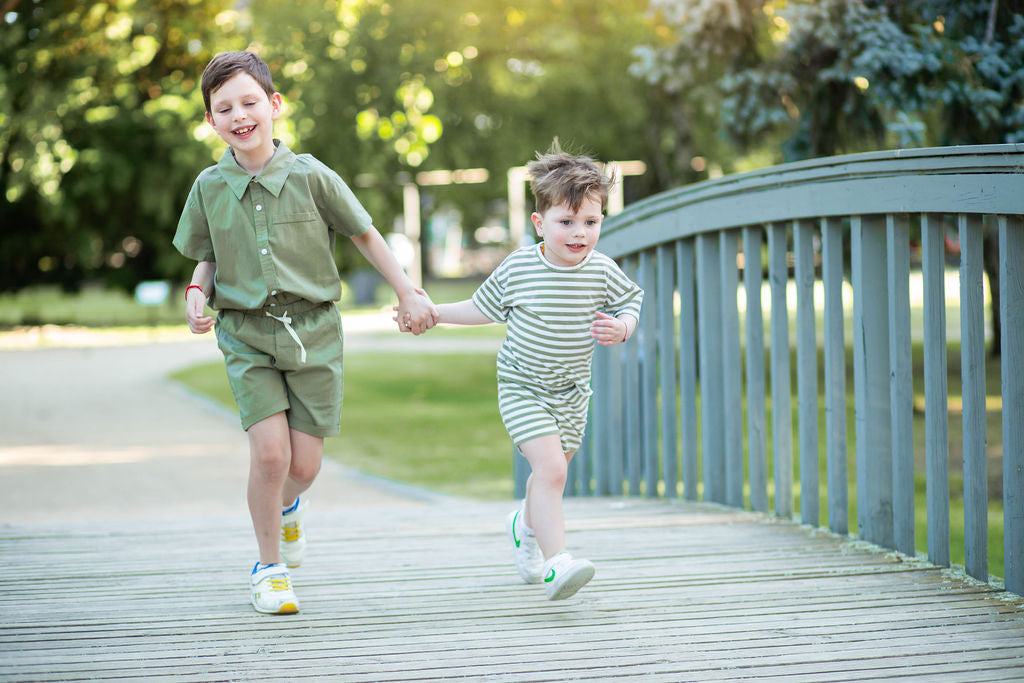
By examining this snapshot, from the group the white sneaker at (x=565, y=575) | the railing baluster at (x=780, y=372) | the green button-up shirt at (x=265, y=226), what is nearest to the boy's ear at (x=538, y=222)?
the green button-up shirt at (x=265, y=226)

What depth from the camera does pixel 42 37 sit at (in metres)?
15.7

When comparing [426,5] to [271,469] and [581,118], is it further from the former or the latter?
[271,469]

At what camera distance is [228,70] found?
3.18 meters

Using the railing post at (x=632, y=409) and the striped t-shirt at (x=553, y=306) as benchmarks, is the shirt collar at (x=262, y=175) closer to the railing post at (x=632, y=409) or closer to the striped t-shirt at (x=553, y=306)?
the striped t-shirt at (x=553, y=306)

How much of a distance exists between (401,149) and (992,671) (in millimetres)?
11364

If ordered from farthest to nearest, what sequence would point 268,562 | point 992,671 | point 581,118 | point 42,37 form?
1. point 42,37
2. point 581,118
3. point 268,562
4. point 992,671

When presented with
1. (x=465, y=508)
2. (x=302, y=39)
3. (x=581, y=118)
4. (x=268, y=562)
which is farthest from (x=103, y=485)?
(x=581, y=118)

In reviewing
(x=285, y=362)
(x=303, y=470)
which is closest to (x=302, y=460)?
(x=303, y=470)

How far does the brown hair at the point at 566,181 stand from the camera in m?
3.11

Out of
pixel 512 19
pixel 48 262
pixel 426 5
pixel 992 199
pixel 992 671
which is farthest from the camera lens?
pixel 48 262

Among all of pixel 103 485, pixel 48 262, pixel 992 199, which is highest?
pixel 48 262

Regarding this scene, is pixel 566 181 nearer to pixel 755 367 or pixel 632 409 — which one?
pixel 755 367

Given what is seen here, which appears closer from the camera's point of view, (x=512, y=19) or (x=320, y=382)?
(x=320, y=382)

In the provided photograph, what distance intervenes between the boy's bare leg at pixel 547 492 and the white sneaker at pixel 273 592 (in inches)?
26.9
